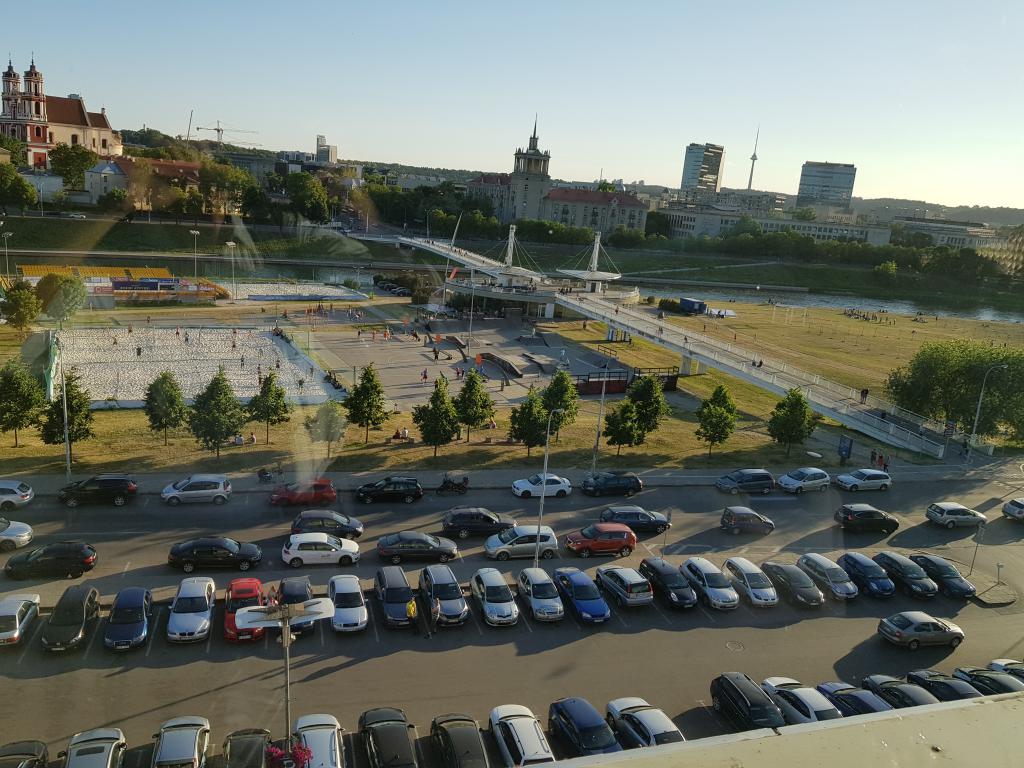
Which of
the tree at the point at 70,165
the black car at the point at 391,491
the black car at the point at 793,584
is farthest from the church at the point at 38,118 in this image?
the black car at the point at 793,584

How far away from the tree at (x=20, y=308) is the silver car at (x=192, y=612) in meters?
28.0

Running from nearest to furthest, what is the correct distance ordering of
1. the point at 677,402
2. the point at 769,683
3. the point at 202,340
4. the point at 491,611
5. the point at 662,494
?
the point at 769,683 < the point at 491,611 < the point at 662,494 < the point at 677,402 < the point at 202,340

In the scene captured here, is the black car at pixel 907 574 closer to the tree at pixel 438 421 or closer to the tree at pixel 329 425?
the tree at pixel 438 421

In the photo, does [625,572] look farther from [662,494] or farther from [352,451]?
[352,451]

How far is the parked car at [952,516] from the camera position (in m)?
20.0

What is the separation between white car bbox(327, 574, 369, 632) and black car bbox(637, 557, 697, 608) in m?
5.57

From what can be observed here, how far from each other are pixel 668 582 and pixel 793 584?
8.48 feet

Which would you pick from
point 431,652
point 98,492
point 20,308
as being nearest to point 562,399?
point 431,652

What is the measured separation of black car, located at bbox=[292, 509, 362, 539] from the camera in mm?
16531

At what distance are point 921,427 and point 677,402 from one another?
9200 mm

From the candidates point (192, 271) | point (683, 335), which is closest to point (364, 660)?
point (683, 335)

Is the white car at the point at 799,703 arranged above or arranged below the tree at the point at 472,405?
below

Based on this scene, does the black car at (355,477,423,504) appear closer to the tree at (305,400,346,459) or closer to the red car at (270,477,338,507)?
the red car at (270,477,338,507)

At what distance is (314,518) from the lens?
1666 centimetres
